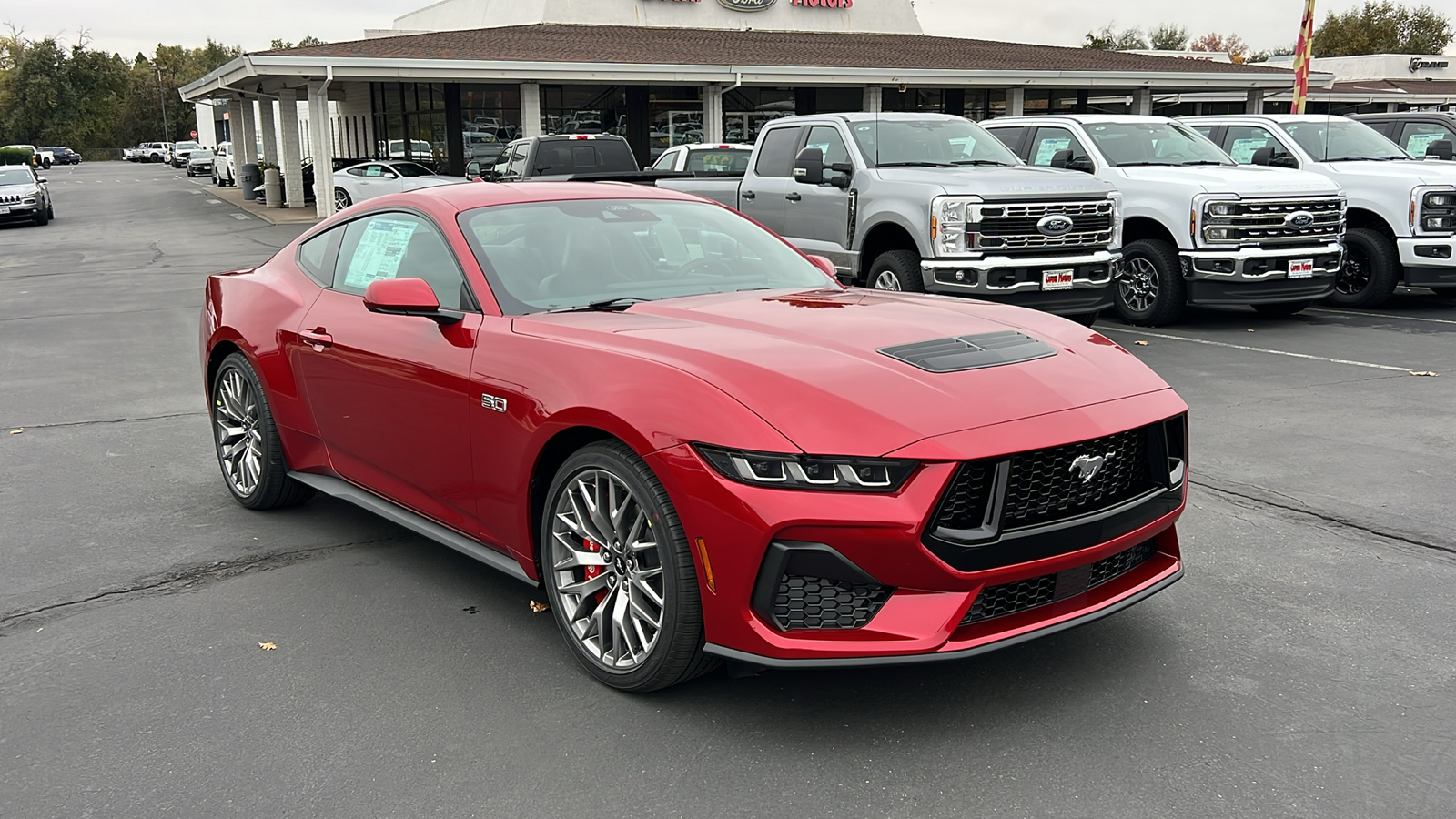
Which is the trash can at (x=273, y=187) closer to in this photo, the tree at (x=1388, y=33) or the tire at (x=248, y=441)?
the tire at (x=248, y=441)

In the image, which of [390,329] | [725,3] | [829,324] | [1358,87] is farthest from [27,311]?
[1358,87]

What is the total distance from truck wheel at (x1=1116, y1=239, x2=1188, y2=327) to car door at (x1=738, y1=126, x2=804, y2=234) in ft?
11.6

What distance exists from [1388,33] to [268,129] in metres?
77.0

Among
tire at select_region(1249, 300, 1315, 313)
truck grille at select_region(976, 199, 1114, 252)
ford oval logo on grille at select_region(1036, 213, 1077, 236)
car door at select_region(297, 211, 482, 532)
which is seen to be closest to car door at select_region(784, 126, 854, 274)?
truck grille at select_region(976, 199, 1114, 252)

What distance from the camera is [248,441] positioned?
5.72 meters

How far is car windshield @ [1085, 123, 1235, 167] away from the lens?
1248cm

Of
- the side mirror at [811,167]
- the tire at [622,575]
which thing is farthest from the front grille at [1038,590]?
the side mirror at [811,167]

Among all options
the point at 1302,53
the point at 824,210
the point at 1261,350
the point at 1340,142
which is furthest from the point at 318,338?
the point at 1302,53

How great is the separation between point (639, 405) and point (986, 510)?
1030 millimetres

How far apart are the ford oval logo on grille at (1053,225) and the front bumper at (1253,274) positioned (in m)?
1.83

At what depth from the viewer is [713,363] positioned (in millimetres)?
3443

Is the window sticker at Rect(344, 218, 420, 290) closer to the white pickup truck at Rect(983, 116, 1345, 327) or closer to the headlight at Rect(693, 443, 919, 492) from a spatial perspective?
the headlight at Rect(693, 443, 919, 492)

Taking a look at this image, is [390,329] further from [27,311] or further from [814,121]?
[27,311]

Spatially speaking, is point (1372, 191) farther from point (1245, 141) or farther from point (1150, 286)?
point (1150, 286)
